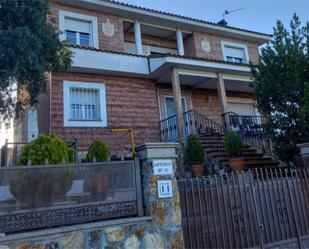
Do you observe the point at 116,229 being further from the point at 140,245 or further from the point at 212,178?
the point at 212,178

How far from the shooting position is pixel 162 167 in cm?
435

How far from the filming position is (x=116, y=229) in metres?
3.90

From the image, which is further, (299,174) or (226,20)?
(226,20)

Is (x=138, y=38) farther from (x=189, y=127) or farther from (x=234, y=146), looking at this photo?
(x=234, y=146)

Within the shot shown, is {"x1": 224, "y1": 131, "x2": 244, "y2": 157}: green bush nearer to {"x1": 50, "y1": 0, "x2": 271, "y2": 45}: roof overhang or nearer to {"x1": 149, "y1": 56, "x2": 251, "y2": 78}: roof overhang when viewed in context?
{"x1": 149, "y1": 56, "x2": 251, "y2": 78}: roof overhang

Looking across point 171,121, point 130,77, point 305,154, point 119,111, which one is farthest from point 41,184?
point 171,121

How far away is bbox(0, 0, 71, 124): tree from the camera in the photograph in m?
6.73

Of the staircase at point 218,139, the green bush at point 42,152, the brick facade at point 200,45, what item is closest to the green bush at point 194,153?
the staircase at point 218,139

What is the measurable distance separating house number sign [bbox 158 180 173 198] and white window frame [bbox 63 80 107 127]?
6.17m

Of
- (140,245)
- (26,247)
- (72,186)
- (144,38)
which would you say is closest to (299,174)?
(140,245)

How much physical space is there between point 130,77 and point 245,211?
734 cm

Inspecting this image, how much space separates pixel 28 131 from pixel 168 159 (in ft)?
23.6

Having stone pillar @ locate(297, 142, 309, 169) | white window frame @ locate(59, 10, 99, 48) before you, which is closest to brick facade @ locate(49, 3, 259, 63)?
white window frame @ locate(59, 10, 99, 48)

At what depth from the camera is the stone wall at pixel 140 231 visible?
3439mm
